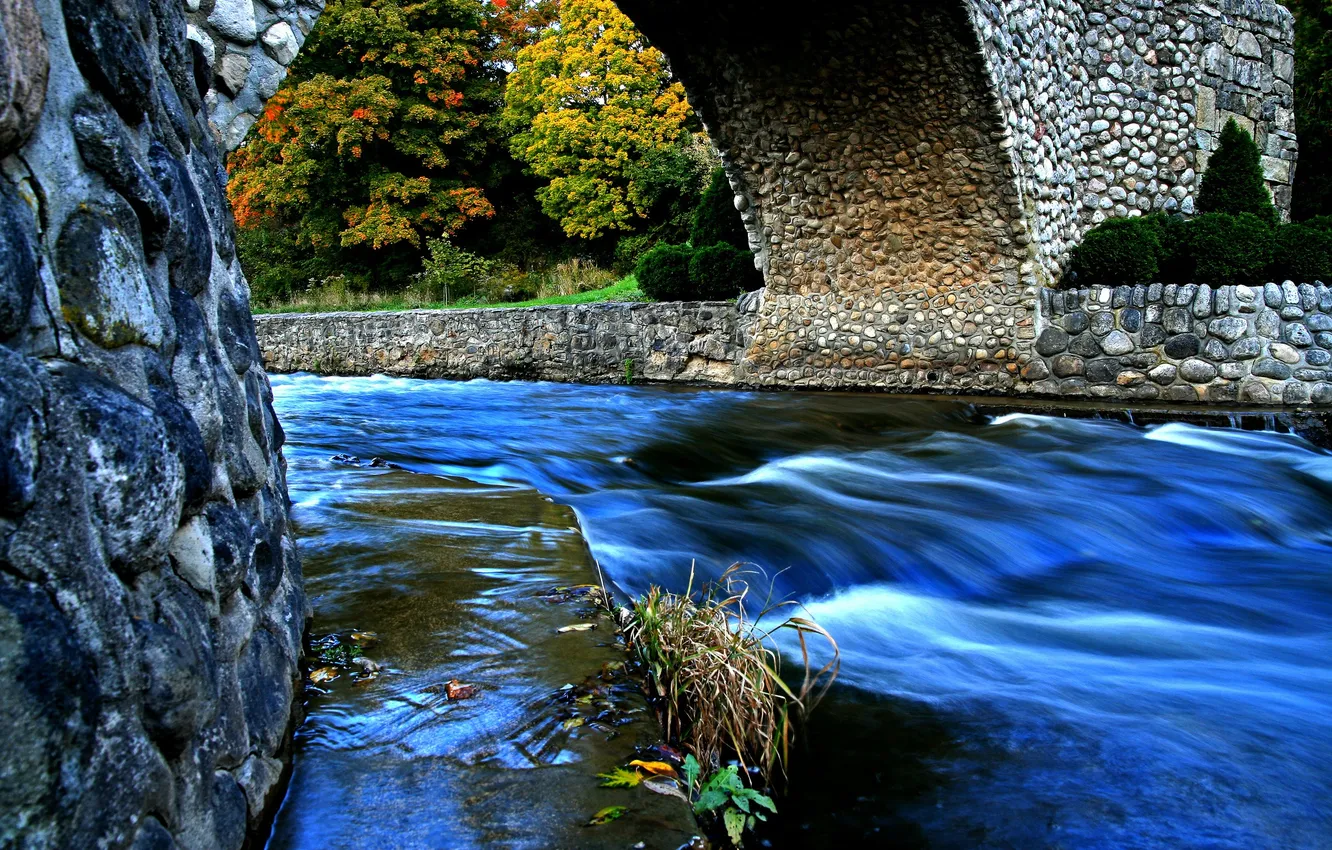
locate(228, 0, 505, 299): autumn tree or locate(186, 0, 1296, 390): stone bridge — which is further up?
locate(228, 0, 505, 299): autumn tree

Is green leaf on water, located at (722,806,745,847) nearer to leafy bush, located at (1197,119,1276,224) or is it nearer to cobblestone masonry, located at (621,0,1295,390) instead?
cobblestone masonry, located at (621,0,1295,390)

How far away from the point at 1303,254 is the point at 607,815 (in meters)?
9.34

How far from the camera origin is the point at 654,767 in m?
1.95

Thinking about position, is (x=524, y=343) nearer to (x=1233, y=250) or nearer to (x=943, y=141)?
(x=943, y=141)

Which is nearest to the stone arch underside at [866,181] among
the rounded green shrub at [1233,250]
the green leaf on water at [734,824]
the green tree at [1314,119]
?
the rounded green shrub at [1233,250]

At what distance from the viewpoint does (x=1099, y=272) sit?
982 centimetres

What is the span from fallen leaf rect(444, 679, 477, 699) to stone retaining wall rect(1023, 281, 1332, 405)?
8461mm

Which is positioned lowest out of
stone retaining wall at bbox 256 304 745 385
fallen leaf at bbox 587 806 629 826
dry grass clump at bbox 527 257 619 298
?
fallen leaf at bbox 587 806 629 826

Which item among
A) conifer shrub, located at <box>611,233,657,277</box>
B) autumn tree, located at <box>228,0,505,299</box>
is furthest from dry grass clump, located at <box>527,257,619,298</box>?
autumn tree, located at <box>228,0,505,299</box>

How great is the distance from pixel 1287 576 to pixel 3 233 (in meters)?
5.21

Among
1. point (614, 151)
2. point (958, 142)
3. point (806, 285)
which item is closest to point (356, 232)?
point (614, 151)

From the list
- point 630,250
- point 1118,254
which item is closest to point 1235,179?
point 1118,254

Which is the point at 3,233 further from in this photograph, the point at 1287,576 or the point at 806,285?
the point at 806,285

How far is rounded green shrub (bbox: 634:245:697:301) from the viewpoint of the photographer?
12.1 metres
